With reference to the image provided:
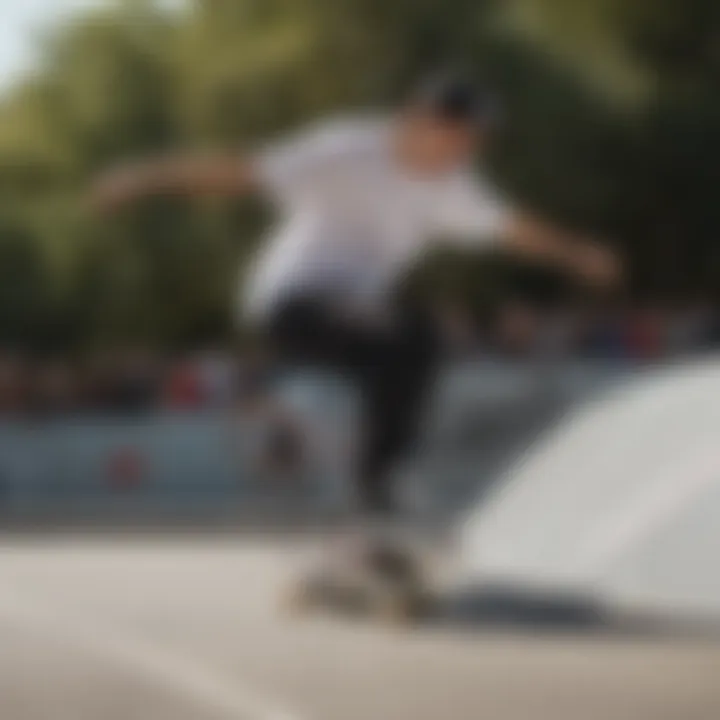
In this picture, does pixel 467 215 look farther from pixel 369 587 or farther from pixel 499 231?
pixel 369 587

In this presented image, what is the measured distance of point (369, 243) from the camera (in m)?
2.16

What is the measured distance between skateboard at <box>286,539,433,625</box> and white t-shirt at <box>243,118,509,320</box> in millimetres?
372

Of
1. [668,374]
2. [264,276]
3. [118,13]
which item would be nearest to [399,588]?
[668,374]

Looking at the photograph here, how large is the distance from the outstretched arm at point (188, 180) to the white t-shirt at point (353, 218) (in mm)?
30

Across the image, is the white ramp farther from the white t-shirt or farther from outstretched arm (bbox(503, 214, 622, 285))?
outstretched arm (bbox(503, 214, 622, 285))

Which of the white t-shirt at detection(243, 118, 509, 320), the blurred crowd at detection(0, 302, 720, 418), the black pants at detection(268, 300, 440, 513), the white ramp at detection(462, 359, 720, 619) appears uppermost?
the blurred crowd at detection(0, 302, 720, 418)

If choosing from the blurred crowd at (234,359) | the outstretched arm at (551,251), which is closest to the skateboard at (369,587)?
the outstretched arm at (551,251)

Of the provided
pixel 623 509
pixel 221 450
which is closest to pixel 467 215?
pixel 623 509

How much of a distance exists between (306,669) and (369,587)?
0.39 metres

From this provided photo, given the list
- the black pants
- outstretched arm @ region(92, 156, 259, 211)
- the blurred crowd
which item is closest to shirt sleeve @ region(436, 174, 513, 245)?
the black pants

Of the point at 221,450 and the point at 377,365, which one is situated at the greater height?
the point at 221,450

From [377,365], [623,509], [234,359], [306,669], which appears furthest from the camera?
[234,359]

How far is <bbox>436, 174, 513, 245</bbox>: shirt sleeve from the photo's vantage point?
2215 mm

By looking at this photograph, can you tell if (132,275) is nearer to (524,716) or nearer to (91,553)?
(91,553)
